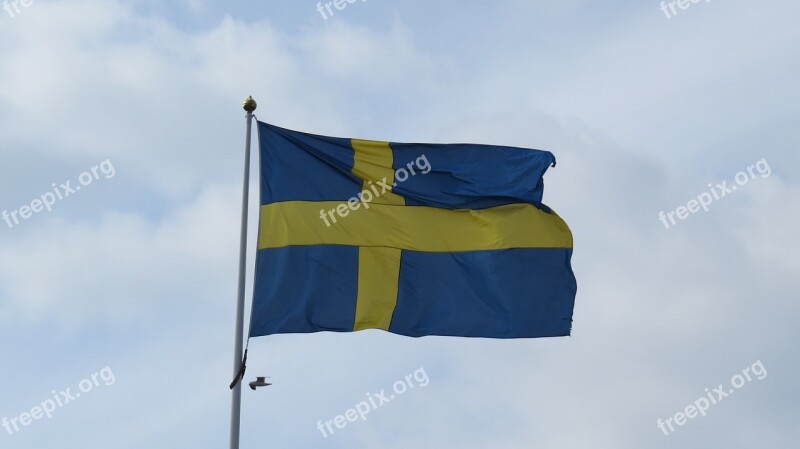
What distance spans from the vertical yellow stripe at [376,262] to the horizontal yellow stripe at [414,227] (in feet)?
0.73

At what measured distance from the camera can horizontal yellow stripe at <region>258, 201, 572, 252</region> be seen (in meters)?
19.2

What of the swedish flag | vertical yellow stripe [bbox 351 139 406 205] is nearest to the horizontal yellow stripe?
the swedish flag

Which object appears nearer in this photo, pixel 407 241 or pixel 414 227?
pixel 407 241

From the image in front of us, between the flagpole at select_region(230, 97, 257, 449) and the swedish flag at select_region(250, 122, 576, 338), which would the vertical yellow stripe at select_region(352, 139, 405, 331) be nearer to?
the swedish flag at select_region(250, 122, 576, 338)

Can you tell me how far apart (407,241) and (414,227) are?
38 cm

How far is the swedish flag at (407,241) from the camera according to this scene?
18947 millimetres

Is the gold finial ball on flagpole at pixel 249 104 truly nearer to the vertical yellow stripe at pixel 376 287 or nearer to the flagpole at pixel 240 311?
the flagpole at pixel 240 311

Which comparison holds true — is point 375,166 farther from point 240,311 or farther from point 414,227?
point 240,311

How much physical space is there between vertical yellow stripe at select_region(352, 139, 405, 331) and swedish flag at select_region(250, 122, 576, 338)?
2cm

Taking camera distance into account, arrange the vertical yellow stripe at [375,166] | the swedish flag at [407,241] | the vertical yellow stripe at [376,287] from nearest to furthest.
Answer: the swedish flag at [407,241], the vertical yellow stripe at [376,287], the vertical yellow stripe at [375,166]

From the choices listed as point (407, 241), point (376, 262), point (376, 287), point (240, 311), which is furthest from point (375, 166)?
point (240, 311)

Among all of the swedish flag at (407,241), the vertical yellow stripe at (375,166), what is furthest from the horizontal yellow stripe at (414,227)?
the vertical yellow stripe at (375,166)

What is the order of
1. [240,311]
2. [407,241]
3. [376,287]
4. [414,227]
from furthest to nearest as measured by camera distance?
[414,227]
[407,241]
[376,287]
[240,311]

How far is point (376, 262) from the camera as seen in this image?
19750mm
